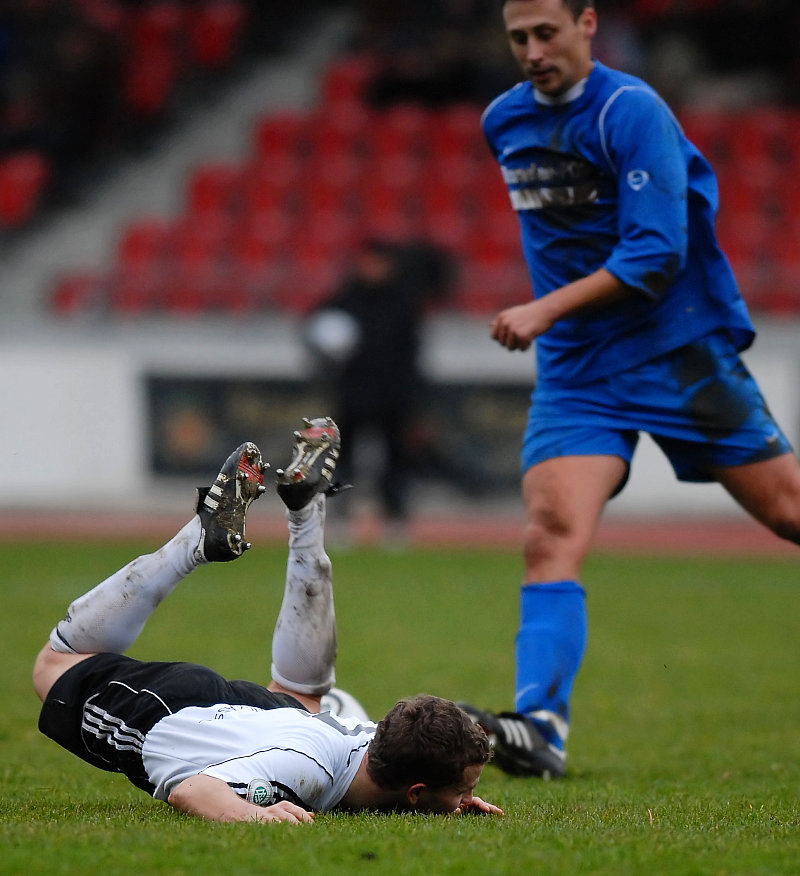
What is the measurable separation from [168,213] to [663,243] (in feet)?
46.9

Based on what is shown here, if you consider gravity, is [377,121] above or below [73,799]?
above

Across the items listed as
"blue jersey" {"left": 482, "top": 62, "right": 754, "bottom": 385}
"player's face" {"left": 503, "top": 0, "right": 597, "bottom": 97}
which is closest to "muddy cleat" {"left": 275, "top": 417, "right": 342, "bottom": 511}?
"blue jersey" {"left": 482, "top": 62, "right": 754, "bottom": 385}

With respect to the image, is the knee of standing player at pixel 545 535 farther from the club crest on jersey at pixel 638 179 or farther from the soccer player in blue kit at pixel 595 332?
the club crest on jersey at pixel 638 179

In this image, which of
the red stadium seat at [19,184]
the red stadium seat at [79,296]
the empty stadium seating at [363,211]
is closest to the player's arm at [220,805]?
the empty stadium seating at [363,211]

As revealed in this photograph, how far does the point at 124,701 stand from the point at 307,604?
0.58 metres

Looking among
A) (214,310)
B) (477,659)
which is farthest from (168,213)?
(477,659)

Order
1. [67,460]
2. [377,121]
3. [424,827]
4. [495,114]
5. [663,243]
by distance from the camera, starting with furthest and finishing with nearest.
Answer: [377,121]
[67,460]
[495,114]
[663,243]
[424,827]

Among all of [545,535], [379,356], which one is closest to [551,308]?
[545,535]

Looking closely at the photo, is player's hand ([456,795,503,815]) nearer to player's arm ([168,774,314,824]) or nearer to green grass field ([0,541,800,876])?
green grass field ([0,541,800,876])

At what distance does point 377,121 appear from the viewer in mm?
17938

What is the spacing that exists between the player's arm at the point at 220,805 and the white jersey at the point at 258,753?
0.10ft

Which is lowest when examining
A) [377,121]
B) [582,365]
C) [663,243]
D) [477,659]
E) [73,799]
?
[477,659]

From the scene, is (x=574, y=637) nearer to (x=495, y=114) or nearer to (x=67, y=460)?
(x=495, y=114)

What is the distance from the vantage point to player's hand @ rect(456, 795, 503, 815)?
12.5 feet
